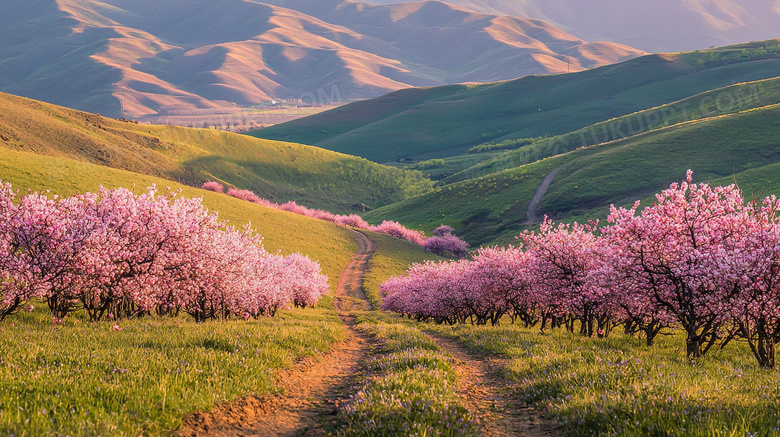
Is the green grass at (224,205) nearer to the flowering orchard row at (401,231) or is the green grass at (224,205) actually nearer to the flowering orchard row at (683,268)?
the flowering orchard row at (401,231)

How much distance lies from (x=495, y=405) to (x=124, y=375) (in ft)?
23.9

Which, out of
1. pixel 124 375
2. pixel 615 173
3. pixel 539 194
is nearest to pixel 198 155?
pixel 539 194

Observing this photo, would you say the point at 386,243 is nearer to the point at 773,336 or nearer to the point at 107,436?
the point at 773,336

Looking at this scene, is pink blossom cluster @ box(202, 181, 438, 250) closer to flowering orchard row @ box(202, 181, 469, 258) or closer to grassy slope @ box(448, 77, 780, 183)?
flowering orchard row @ box(202, 181, 469, 258)

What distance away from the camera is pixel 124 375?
26.7 feet

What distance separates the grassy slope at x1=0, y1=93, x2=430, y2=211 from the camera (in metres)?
92.3

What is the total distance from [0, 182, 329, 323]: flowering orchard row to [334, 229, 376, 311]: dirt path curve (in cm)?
3140

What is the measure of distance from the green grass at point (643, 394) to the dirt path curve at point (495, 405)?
279mm

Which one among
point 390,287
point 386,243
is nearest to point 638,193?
point 386,243

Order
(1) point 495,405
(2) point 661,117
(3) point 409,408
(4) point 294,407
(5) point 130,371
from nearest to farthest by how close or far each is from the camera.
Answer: (3) point 409,408
(5) point 130,371
(4) point 294,407
(1) point 495,405
(2) point 661,117

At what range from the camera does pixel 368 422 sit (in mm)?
7180

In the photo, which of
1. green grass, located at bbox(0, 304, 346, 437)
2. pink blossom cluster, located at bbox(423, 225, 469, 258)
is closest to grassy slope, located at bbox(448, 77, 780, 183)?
pink blossom cluster, located at bbox(423, 225, 469, 258)

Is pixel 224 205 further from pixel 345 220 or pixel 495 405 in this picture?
pixel 495 405

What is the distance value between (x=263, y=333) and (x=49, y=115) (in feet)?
386
